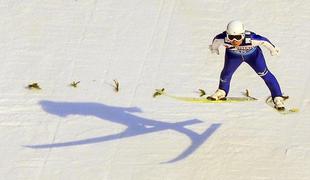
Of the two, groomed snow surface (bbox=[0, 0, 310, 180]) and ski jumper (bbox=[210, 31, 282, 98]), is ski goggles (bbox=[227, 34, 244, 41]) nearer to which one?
ski jumper (bbox=[210, 31, 282, 98])

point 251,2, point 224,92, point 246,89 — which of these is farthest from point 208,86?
point 251,2

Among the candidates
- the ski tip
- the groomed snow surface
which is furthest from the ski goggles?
the ski tip

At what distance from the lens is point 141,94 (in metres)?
13.8

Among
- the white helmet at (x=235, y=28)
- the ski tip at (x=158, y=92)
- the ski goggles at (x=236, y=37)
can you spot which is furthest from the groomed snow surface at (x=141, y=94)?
the white helmet at (x=235, y=28)

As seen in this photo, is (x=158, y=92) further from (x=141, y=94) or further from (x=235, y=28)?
(x=235, y=28)

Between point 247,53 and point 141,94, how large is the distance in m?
2.60

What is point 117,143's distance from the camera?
12977 mm

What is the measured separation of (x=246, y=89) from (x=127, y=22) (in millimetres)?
2694

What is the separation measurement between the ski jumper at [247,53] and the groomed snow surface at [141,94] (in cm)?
119

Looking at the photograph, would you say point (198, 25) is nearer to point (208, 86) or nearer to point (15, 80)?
point (208, 86)

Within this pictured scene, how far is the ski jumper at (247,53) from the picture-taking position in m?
11.6

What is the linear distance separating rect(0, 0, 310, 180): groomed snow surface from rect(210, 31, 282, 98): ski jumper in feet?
3.90

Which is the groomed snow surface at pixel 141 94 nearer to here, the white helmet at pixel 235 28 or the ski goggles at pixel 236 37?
the ski goggles at pixel 236 37

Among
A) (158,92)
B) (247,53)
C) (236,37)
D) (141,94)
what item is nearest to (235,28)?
(236,37)
